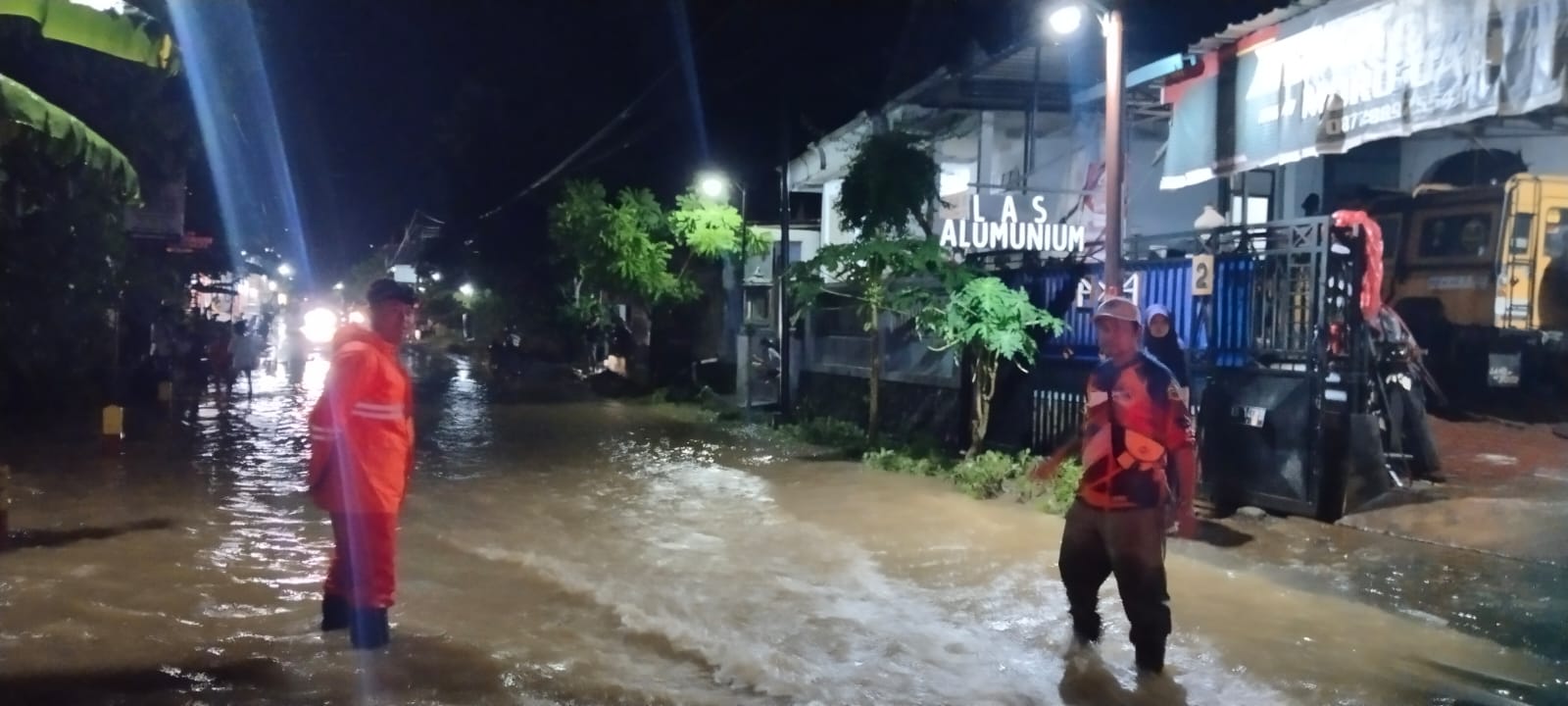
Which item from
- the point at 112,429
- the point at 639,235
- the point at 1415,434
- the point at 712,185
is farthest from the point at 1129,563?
the point at 639,235

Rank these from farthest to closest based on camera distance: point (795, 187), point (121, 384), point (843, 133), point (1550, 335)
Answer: point (795, 187) → point (121, 384) → point (843, 133) → point (1550, 335)

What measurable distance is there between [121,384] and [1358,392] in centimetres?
2270

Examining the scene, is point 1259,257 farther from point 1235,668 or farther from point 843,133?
point 843,133

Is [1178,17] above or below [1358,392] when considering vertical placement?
above

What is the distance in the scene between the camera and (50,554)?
877 cm

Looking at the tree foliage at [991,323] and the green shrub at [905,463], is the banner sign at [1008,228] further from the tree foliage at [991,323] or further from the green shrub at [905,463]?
the green shrub at [905,463]

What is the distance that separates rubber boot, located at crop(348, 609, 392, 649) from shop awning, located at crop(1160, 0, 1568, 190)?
792 cm

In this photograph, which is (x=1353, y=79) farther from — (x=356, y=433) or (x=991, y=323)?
(x=356, y=433)

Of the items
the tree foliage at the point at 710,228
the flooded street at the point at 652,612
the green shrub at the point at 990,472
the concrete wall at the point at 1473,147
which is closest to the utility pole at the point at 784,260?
the tree foliage at the point at 710,228

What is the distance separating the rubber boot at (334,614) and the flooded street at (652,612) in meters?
0.09

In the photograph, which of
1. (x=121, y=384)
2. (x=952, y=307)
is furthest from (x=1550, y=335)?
(x=121, y=384)

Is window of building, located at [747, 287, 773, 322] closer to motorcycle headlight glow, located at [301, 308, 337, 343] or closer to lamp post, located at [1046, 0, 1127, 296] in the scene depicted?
lamp post, located at [1046, 0, 1127, 296]

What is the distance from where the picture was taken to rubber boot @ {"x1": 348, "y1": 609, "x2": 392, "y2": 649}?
6176 millimetres

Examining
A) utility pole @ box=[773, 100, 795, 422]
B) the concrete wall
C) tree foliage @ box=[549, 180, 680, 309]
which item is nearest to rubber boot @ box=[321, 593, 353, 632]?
utility pole @ box=[773, 100, 795, 422]
